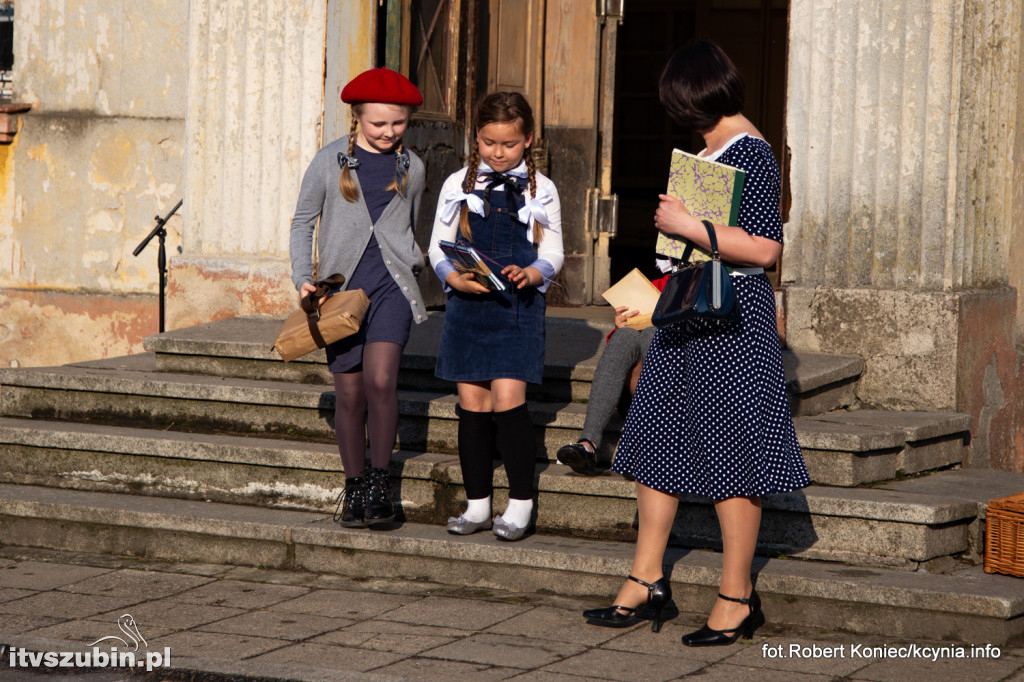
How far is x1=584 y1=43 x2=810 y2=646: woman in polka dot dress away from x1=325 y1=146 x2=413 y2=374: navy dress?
1.27 m

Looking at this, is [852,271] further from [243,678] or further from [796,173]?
[243,678]

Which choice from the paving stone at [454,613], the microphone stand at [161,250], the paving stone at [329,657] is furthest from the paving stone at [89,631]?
the microphone stand at [161,250]

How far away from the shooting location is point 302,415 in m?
5.93

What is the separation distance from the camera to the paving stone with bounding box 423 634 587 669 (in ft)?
12.8

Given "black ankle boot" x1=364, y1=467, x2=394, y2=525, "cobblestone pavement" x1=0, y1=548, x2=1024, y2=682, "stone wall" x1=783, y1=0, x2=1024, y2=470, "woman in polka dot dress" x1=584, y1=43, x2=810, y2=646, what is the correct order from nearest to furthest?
"cobblestone pavement" x1=0, y1=548, x2=1024, y2=682 → "woman in polka dot dress" x1=584, y1=43, x2=810, y2=646 → "black ankle boot" x1=364, y1=467, x2=394, y2=525 → "stone wall" x1=783, y1=0, x2=1024, y2=470

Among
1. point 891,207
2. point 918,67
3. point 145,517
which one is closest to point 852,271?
point 891,207

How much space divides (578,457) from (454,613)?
874 mm

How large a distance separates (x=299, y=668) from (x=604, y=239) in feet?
17.2

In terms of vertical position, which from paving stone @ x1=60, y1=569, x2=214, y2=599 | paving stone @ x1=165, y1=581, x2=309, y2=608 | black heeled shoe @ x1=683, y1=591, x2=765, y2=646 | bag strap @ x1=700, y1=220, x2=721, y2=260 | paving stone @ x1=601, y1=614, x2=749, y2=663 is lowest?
paving stone @ x1=60, y1=569, x2=214, y2=599

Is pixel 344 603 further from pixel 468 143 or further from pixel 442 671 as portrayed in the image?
pixel 468 143

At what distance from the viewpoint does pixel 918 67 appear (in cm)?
607

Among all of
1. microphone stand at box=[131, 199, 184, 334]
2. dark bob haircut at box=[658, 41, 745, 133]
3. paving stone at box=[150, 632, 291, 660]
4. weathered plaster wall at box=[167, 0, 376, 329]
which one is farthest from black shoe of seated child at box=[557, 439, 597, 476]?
microphone stand at box=[131, 199, 184, 334]

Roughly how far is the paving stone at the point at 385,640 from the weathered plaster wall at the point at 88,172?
4.96m

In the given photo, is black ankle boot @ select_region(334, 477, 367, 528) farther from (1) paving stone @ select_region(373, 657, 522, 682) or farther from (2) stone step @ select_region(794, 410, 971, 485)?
(2) stone step @ select_region(794, 410, 971, 485)
